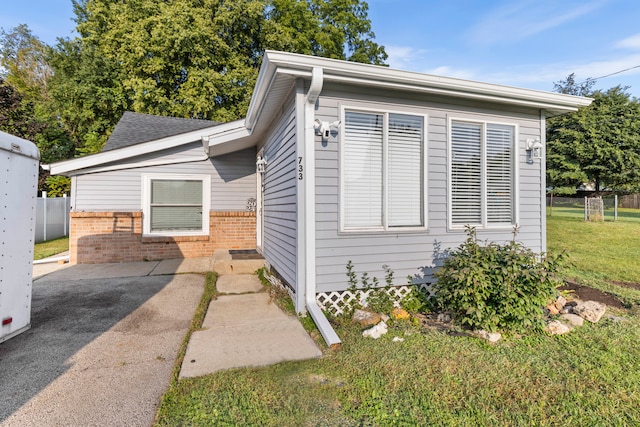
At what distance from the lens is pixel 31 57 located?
2067cm

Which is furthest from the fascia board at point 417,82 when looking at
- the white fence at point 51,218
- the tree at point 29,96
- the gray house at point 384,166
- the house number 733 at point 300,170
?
the tree at point 29,96

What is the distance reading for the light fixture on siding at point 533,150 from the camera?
15.1 feet

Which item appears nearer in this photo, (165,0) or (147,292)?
(147,292)

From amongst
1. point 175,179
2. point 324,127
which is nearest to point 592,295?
point 324,127

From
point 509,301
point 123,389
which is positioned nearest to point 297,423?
point 123,389

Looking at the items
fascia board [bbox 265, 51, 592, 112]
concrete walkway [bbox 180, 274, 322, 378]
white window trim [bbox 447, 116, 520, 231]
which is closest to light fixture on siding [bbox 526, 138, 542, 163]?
white window trim [bbox 447, 116, 520, 231]

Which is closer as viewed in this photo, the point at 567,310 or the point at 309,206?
the point at 309,206

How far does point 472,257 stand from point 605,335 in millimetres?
1501

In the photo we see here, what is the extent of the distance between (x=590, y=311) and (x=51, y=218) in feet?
48.2

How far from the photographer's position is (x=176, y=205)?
7.37 m

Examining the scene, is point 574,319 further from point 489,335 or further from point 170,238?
point 170,238

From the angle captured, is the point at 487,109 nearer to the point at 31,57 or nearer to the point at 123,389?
the point at 123,389

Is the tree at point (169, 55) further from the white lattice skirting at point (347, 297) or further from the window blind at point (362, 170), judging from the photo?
the white lattice skirting at point (347, 297)

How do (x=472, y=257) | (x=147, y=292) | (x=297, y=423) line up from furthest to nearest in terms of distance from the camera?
1. (x=147, y=292)
2. (x=472, y=257)
3. (x=297, y=423)
